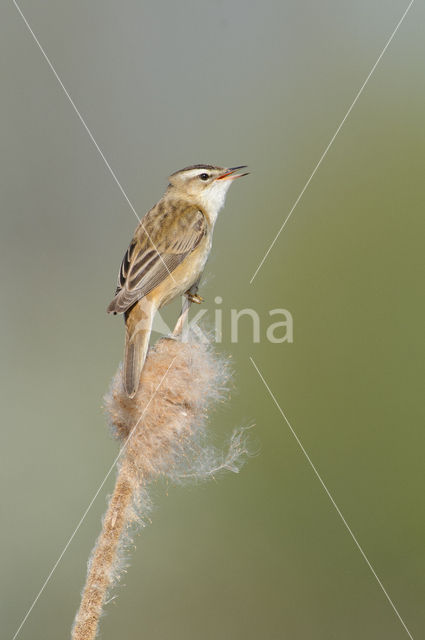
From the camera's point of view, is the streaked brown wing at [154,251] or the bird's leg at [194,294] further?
the bird's leg at [194,294]

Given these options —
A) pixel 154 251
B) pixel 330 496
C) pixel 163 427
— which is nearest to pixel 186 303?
pixel 154 251

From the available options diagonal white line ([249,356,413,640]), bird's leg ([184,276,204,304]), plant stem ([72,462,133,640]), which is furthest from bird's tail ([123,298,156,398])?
diagonal white line ([249,356,413,640])

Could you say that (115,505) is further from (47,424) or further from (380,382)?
(380,382)

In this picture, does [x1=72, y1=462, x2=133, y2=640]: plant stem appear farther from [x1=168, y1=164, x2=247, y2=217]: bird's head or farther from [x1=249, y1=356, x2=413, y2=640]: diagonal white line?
[x1=249, y1=356, x2=413, y2=640]: diagonal white line

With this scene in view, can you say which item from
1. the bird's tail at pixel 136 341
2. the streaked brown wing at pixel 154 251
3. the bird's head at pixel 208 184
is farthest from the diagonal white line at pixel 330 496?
the bird's tail at pixel 136 341

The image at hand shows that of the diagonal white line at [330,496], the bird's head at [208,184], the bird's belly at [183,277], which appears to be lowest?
the diagonal white line at [330,496]

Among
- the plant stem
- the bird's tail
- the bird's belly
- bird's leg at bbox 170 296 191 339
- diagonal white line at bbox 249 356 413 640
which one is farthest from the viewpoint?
diagonal white line at bbox 249 356 413 640

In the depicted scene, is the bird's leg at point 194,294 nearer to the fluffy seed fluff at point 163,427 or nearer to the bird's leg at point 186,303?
the bird's leg at point 186,303

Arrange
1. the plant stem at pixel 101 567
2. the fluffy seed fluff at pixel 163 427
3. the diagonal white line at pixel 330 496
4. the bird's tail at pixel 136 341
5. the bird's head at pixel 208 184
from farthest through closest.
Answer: the diagonal white line at pixel 330 496 → the bird's head at pixel 208 184 → the bird's tail at pixel 136 341 → the fluffy seed fluff at pixel 163 427 → the plant stem at pixel 101 567
